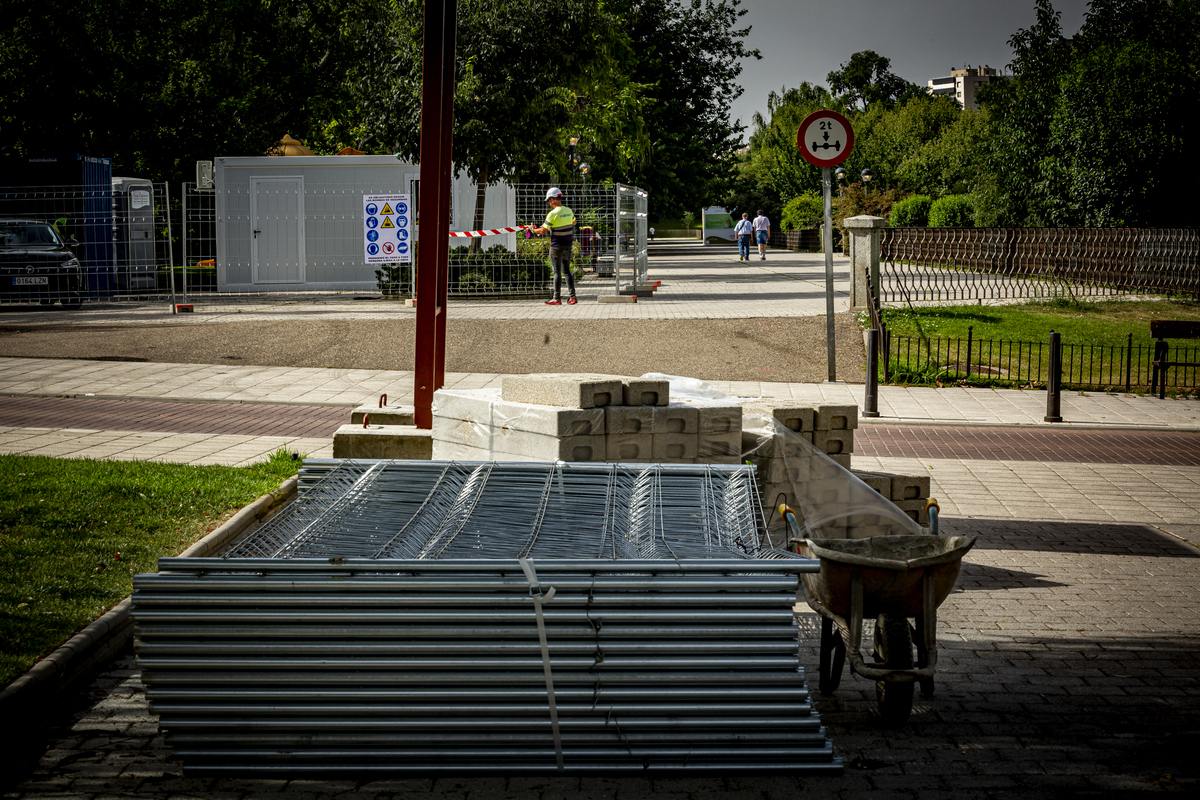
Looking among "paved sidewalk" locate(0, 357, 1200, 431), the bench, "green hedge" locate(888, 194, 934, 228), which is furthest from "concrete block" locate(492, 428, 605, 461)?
"green hedge" locate(888, 194, 934, 228)

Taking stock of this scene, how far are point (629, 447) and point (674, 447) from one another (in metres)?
0.28

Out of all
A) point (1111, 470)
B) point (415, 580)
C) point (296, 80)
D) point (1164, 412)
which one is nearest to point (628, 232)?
point (1164, 412)

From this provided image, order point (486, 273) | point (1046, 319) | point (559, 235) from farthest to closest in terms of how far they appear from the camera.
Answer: point (486, 273) < point (1046, 319) < point (559, 235)

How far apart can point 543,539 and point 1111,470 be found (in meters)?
7.05

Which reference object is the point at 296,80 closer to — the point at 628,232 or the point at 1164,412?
the point at 628,232

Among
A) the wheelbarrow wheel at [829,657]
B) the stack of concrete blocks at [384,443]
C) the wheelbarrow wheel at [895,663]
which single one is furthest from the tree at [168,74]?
the wheelbarrow wheel at [895,663]

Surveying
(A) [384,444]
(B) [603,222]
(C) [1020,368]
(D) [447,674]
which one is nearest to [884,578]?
(D) [447,674]

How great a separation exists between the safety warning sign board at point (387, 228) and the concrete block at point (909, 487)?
52.8ft

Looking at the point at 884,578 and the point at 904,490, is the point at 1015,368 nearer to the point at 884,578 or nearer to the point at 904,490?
the point at 904,490

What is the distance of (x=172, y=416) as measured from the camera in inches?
440

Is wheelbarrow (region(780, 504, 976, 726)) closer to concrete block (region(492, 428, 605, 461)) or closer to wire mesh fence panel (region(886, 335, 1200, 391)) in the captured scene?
concrete block (region(492, 428, 605, 461))

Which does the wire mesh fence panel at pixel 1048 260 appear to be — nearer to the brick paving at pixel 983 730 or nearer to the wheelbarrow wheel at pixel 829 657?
the brick paving at pixel 983 730

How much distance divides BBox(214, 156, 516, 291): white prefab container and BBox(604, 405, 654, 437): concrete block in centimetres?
1894

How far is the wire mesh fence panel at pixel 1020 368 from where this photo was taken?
563 inches
